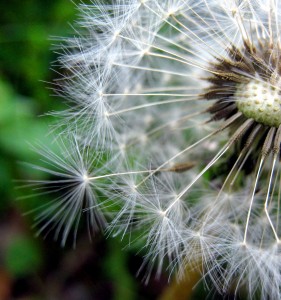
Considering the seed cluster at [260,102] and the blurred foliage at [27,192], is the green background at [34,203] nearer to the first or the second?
the blurred foliage at [27,192]

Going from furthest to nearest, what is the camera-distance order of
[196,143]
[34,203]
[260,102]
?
[34,203] < [196,143] < [260,102]

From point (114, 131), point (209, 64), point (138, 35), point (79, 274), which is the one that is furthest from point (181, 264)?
point (79, 274)

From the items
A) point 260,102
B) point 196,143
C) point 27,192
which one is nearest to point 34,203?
point 27,192

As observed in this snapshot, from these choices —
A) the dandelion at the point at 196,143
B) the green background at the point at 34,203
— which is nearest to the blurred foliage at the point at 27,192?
the green background at the point at 34,203

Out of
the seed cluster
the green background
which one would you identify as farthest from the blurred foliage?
the seed cluster

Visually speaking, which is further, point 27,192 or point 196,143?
point 27,192

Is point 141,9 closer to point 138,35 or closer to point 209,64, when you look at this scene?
point 138,35

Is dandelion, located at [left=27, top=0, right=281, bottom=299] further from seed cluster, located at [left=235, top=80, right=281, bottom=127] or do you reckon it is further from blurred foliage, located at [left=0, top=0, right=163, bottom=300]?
blurred foliage, located at [left=0, top=0, right=163, bottom=300]

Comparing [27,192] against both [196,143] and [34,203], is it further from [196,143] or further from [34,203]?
[196,143]
